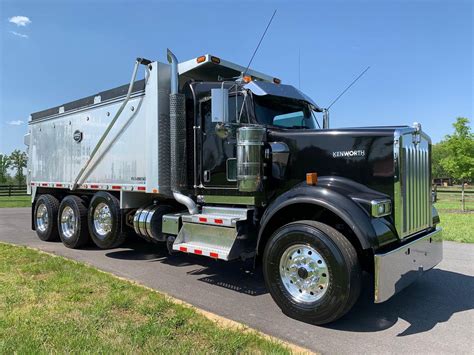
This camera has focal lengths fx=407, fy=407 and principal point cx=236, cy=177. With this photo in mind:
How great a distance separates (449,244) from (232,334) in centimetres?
660

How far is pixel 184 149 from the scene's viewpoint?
6.29 meters

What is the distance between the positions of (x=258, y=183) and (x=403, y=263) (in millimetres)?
1926

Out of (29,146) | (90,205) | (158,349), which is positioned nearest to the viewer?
(158,349)

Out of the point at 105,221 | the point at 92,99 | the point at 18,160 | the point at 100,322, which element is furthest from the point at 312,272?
the point at 18,160

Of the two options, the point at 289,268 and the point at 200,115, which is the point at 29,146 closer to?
the point at 200,115

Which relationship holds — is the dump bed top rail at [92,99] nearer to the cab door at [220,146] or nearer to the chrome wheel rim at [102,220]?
the cab door at [220,146]

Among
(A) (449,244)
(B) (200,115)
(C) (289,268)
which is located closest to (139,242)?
(B) (200,115)

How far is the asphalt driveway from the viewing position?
3730 mm

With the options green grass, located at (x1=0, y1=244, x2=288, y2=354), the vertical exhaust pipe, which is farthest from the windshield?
green grass, located at (x1=0, y1=244, x2=288, y2=354)

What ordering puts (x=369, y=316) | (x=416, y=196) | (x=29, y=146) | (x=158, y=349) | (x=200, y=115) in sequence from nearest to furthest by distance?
(x=158, y=349), (x=369, y=316), (x=416, y=196), (x=200, y=115), (x=29, y=146)

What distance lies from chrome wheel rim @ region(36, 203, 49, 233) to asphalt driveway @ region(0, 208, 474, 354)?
2.23 m

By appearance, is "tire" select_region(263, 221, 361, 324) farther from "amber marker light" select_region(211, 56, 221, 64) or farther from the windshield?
"amber marker light" select_region(211, 56, 221, 64)

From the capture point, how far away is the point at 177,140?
626 cm

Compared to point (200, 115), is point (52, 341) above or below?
below
